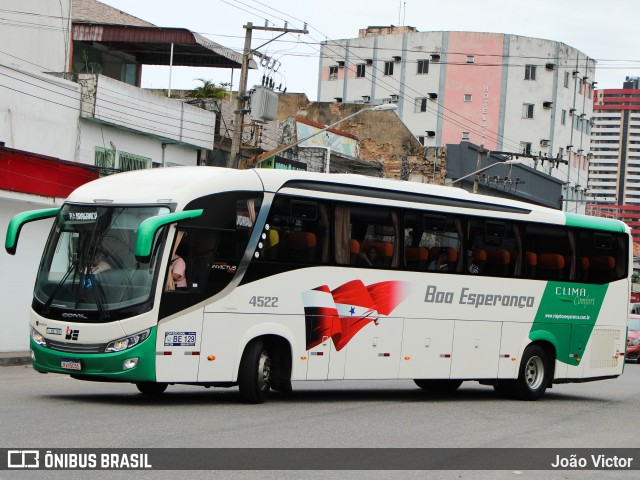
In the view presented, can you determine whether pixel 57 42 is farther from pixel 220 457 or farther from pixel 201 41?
pixel 220 457

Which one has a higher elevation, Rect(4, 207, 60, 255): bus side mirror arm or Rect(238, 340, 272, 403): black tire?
Rect(4, 207, 60, 255): bus side mirror arm

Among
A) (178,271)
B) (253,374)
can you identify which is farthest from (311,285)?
(178,271)

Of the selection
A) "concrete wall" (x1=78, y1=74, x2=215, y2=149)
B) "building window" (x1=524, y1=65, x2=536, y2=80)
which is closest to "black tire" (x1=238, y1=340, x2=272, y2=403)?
"concrete wall" (x1=78, y1=74, x2=215, y2=149)

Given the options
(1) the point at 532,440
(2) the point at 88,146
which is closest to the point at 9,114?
(2) the point at 88,146

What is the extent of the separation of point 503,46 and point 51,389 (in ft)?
241

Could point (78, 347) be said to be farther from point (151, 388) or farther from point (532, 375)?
point (532, 375)

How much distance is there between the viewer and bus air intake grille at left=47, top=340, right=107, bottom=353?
14145 millimetres

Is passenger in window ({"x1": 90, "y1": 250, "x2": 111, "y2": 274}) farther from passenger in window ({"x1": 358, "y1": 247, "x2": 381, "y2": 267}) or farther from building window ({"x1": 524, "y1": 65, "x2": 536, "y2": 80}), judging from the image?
building window ({"x1": 524, "y1": 65, "x2": 536, "y2": 80})

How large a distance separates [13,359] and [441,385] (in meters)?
9.23

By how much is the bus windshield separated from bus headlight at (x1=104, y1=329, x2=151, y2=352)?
0.35m

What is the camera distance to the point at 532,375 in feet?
65.2

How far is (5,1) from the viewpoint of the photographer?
32.8 metres

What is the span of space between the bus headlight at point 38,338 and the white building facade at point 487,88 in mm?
71936

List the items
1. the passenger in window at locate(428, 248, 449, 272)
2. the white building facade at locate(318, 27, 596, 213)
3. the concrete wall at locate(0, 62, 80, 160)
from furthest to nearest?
the white building facade at locate(318, 27, 596, 213), the concrete wall at locate(0, 62, 80, 160), the passenger in window at locate(428, 248, 449, 272)
